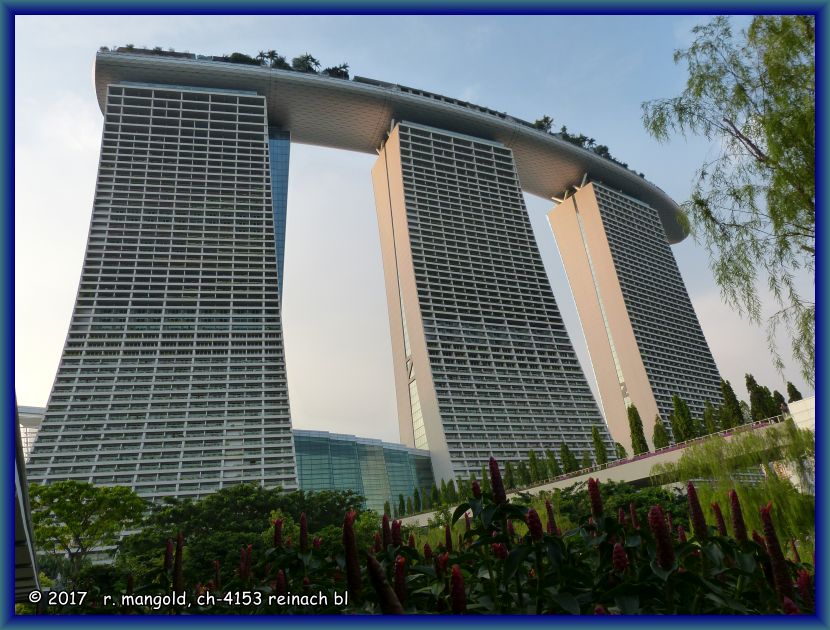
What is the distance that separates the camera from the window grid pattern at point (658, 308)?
247ft

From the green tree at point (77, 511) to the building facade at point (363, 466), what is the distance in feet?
83.7

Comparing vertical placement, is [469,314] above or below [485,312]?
below

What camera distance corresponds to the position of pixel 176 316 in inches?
2060

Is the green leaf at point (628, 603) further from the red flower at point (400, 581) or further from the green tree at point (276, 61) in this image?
the green tree at point (276, 61)

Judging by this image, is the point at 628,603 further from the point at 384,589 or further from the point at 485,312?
the point at 485,312

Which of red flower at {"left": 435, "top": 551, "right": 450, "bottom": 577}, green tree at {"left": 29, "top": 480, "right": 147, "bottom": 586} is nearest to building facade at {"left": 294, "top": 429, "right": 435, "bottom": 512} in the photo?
green tree at {"left": 29, "top": 480, "right": 147, "bottom": 586}

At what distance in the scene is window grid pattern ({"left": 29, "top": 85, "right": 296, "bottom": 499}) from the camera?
147 feet

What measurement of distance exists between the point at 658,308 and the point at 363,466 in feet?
156

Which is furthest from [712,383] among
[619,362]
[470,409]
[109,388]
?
[109,388]

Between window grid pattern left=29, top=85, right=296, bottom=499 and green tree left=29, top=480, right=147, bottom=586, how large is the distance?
54.0 feet

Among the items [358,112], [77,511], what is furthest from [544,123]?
[77,511]

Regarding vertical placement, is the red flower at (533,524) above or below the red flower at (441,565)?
above

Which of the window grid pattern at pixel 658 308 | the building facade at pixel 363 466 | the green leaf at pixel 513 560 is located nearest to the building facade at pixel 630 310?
the window grid pattern at pixel 658 308

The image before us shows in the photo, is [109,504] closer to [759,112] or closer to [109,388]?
[109,388]
